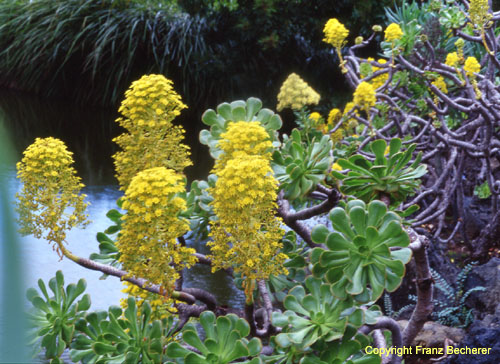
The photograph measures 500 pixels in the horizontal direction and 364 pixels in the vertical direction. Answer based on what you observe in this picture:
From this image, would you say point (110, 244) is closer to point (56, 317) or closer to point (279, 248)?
point (56, 317)

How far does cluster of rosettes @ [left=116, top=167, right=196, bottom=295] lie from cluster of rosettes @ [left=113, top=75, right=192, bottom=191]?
15 cm

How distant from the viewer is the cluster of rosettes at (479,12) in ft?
5.60

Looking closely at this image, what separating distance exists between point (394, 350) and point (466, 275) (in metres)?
0.76

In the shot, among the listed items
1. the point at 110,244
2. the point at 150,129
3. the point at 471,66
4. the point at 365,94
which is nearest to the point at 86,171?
the point at 365,94

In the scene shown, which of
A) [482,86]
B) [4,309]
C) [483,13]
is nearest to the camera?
[4,309]

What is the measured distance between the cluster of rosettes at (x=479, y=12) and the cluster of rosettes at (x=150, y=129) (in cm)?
110

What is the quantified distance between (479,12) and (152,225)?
1.33 metres

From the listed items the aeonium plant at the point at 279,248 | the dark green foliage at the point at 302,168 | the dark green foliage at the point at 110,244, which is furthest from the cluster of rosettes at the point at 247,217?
the dark green foliage at the point at 110,244

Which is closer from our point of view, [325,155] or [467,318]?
[325,155]

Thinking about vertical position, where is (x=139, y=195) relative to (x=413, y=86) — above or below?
below

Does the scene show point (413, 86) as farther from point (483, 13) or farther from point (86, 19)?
point (86, 19)

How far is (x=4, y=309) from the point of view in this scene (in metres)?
0.16

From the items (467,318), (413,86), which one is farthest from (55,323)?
(413,86)

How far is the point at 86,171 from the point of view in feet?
11.1
